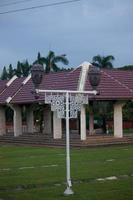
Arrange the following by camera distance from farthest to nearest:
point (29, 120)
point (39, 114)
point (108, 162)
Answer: point (39, 114) < point (29, 120) < point (108, 162)

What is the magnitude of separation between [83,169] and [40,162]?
370 cm

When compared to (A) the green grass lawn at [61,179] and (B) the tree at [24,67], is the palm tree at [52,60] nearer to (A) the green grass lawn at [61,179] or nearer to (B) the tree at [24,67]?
(B) the tree at [24,67]

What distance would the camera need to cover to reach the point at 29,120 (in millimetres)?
43062

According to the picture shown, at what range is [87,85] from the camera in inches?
1335

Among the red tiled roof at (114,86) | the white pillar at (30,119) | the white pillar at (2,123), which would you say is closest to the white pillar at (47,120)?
the white pillar at (30,119)

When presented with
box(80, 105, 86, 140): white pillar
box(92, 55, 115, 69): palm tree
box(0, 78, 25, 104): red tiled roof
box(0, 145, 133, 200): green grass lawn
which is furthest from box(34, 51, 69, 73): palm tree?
box(0, 145, 133, 200): green grass lawn

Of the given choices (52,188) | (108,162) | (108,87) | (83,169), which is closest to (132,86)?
(108,87)

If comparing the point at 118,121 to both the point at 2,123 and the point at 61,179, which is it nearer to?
the point at 2,123

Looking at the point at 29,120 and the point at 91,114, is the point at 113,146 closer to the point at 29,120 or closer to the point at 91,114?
the point at 91,114

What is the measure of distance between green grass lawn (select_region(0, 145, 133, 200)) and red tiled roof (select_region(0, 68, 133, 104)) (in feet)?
37.0

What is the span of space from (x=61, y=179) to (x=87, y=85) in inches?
706

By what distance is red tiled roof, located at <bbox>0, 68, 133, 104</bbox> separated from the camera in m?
34.5

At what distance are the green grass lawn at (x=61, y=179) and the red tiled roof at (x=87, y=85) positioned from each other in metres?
11.3

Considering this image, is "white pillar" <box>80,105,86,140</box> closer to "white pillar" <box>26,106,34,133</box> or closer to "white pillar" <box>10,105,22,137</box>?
"white pillar" <box>10,105,22,137</box>
